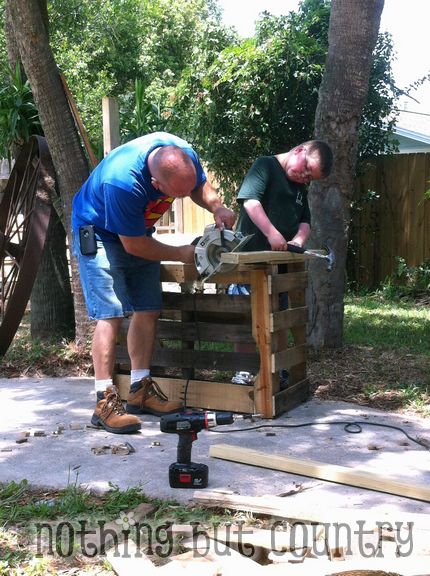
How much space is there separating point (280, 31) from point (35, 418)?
281 inches

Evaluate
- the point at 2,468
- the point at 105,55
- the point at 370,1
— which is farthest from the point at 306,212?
the point at 105,55

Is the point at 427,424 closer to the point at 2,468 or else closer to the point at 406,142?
the point at 2,468

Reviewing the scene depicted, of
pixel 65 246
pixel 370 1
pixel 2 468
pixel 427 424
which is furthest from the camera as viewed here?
pixel 65 246

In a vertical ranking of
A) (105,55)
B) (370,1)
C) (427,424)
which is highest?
(105,55)

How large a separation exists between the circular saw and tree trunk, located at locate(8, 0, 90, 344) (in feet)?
7.87

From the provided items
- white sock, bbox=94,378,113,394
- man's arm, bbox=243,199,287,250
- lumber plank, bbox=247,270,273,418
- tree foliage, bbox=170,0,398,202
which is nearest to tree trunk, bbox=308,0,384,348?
man's arm, bbox=243,199,287,250

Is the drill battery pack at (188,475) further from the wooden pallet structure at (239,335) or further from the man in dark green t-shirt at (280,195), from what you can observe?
the man in dark green t-shirt at (280,195)

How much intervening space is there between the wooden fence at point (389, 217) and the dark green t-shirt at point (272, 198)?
5.93 metres

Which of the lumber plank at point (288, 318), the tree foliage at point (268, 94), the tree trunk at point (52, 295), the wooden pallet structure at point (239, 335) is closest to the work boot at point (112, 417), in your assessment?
the wooden pallet structure at point (239, 335)

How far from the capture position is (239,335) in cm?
460

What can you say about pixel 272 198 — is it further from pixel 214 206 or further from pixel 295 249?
pixel 214 206

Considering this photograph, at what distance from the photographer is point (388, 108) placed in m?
10.6

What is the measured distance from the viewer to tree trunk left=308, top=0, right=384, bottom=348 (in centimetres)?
577

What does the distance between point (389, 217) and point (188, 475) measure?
8326 mm
